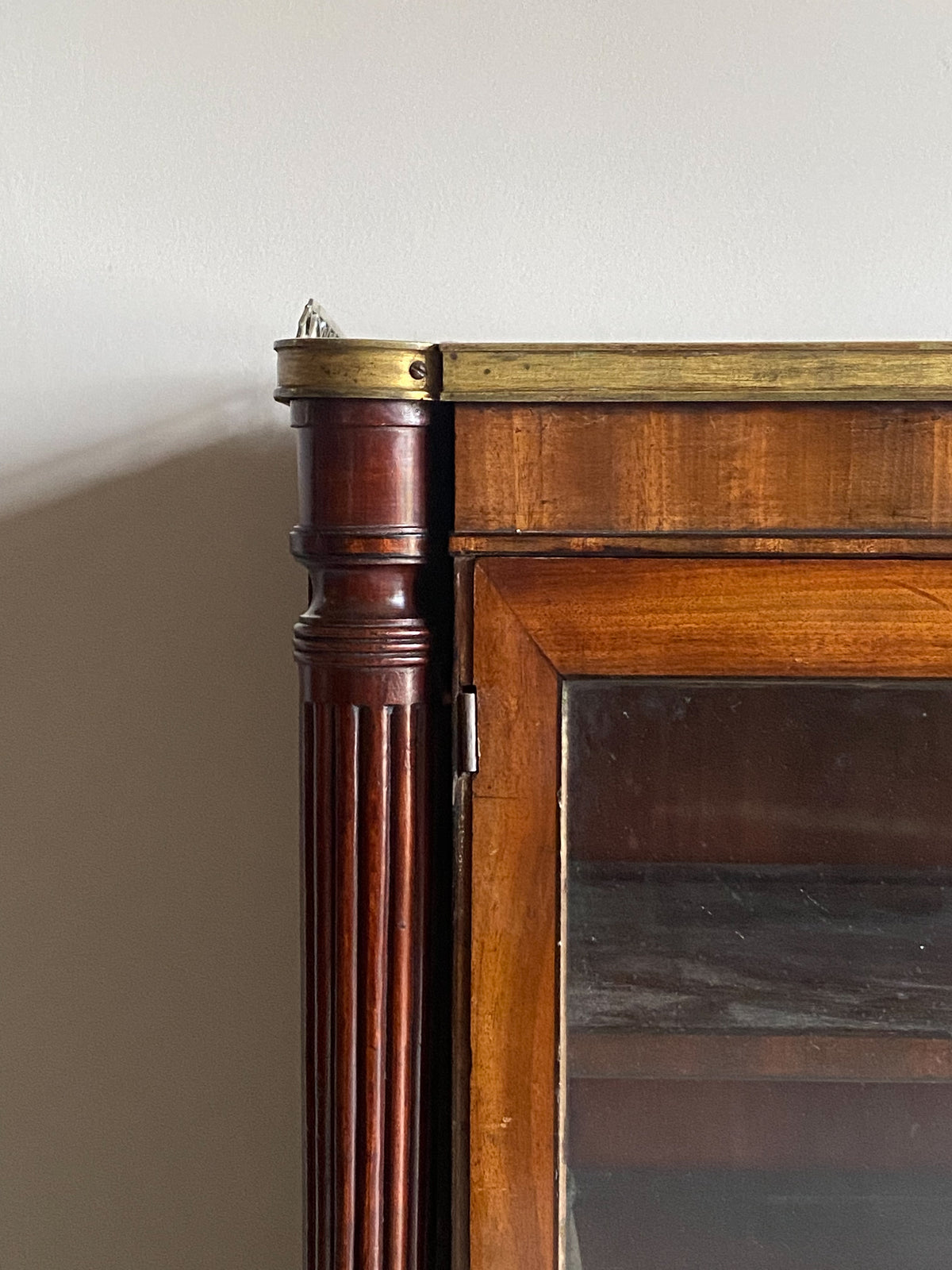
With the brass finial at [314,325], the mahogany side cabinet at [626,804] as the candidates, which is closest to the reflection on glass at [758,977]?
the mahogany side cabinet at [626,804]

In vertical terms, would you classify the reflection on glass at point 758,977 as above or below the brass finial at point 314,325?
below

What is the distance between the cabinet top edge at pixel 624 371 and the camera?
1.49 ft

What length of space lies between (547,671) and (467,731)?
1.6 inches

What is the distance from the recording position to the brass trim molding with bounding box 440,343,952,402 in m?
0.45

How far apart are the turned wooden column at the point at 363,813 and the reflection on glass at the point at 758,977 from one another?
66 mm

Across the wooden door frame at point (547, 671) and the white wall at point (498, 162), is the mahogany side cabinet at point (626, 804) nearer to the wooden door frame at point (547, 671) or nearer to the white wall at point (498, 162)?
the wooden door frame at point (547, 671)

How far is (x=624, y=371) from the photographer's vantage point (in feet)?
1.51

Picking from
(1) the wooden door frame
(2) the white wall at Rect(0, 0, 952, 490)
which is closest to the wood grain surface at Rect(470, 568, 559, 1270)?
(1) the wooden door frame

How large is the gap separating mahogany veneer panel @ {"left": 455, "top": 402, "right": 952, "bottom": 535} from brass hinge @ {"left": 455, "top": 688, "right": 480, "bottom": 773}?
0.07 metres

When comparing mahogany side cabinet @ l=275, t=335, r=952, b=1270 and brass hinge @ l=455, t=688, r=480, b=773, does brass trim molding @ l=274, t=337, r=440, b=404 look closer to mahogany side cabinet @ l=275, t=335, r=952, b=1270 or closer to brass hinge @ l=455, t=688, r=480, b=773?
mahogany side cabinet @ l=275, t=335, r=952, b=1270

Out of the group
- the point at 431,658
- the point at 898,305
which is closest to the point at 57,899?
the point at 431,658

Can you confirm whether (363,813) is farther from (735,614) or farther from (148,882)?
(148,882)

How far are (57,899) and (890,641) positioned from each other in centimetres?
52

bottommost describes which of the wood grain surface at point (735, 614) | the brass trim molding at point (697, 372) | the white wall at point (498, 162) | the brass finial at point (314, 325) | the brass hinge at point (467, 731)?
the brass hinge at point (467, 731)
